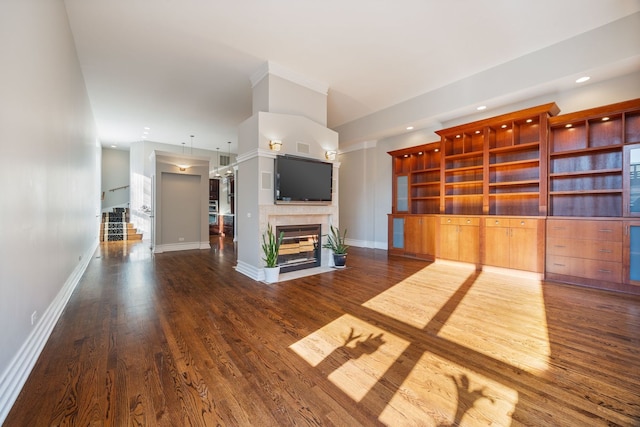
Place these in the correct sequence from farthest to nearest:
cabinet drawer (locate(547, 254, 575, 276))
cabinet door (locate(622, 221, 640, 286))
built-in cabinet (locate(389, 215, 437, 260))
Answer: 1. built-in cabinet (locate(389, 215, 437, 260))
2. cabinet drawer (locate(547, 254, 575, 276))
3. cabinet door (locate(622, 221, 640, 286))

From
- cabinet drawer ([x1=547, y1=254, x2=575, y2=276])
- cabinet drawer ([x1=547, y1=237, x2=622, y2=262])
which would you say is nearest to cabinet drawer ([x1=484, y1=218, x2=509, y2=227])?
cabinet drawer ([x1=547, y1=237, x2=622, y2=262])

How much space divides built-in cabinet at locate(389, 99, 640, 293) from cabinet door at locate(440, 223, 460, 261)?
2cm

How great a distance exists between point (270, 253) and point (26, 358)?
2711mm

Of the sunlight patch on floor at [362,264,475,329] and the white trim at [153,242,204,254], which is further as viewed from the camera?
the white trim at [153,242,204,254]

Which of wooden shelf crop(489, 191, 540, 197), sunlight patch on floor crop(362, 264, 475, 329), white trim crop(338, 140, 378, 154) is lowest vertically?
sunlight patch on floor crop(362, 264, 475, 329)

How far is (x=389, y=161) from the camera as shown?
7406 mm

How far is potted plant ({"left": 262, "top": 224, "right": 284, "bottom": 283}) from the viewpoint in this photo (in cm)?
416

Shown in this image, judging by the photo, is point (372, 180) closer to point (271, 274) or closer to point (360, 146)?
→ point (360, 146)

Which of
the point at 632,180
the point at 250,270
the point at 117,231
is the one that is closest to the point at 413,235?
the point at 632,180

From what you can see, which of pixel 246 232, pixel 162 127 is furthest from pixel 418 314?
pixel 162 127

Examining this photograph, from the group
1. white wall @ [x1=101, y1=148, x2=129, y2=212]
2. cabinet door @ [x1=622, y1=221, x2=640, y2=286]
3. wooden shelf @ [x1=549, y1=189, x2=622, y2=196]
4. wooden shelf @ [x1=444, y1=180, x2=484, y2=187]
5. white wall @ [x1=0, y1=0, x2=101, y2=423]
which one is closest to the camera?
white wall @ [x1=0, y1=0, x2=101, y2=423]

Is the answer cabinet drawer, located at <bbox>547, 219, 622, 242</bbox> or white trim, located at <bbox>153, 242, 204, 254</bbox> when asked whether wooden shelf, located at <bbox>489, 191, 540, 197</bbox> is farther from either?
white trim, located at <bbox>153, 242, 204, 254</bbox>

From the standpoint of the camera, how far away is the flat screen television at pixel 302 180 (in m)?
4.41

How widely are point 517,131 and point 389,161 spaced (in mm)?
3054
